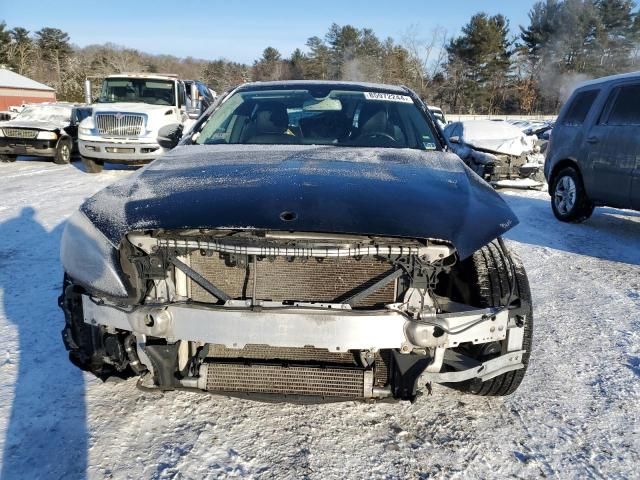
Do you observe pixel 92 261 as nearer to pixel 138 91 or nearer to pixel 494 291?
pixel 494 291

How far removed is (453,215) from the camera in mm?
2238

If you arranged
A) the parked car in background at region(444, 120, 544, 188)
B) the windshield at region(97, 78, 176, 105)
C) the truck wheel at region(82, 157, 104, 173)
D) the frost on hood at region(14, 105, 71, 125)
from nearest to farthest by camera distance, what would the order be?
1. the parked car in background at region(444, 120, 544, 188)
2. the truck wheel at region(82, 157, 104, 173)
3. the windshield at region(97, 78, 176, 105)
4. the frost on hood at region(14, 105, 71, 125)

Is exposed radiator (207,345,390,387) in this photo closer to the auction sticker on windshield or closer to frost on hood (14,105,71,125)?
the auction sticker on windshield

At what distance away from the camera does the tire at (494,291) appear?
8.02 ft

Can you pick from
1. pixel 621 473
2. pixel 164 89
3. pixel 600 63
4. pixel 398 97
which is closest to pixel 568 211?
pixel 398 97

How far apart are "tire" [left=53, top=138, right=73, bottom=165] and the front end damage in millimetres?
11774

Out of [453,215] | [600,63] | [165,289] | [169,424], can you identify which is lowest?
[169,424]

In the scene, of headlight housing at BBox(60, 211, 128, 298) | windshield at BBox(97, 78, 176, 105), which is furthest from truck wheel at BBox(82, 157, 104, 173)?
headlight housing at BBox(60, 211, 128, 298)

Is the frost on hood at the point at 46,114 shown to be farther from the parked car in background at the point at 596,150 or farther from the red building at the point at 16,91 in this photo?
the red building at the point at 16,91

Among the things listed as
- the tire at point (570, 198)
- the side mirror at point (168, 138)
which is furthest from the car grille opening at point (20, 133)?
the tire at point (570, 198)

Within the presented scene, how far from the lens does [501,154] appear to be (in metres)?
10.8

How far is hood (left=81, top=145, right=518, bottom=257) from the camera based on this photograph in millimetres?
2107

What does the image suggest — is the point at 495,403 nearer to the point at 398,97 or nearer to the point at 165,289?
the point at 165,289

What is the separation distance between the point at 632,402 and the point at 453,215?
5.08 feet
